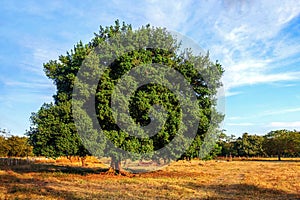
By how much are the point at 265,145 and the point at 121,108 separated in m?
101

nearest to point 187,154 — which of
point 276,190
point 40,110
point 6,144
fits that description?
point 276,190

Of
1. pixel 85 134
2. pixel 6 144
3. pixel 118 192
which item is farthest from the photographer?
pixel 6 144

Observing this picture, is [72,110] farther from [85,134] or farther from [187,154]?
[187,154]

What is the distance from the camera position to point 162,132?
28.2 meters

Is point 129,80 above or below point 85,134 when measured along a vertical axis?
above

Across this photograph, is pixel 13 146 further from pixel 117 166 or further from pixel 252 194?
pixel 252 194

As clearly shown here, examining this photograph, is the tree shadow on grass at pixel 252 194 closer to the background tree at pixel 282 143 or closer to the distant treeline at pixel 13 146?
the distant treeline at pixel 13 146

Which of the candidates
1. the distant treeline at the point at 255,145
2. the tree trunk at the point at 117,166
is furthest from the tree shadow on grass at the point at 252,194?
the distant treeline at the point at 255,145

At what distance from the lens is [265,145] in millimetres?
115500

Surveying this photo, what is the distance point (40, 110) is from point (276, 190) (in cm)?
2252

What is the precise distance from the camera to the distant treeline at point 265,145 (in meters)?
105

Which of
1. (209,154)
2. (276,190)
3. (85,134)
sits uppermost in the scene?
(85,134)

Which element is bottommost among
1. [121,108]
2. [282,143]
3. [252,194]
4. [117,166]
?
[252,194]

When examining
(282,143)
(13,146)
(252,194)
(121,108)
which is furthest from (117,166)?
(282,143)
